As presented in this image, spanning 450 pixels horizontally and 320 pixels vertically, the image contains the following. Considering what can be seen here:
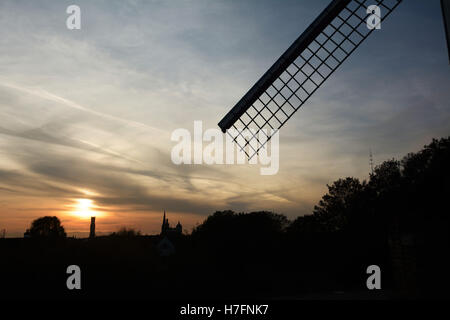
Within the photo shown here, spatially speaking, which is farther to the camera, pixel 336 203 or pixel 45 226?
pixel 45 226

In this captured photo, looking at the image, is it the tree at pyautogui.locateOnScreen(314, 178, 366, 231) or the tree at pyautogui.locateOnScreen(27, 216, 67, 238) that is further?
the tree at pyautogui.locateOnScreen(27, 216, 67, 238)

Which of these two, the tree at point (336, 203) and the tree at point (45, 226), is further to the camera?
the tree at point (45, 226)
